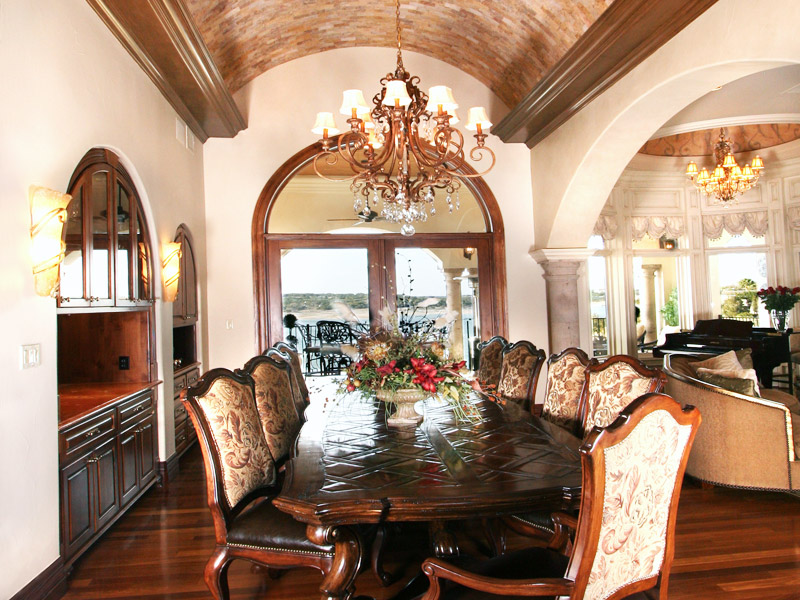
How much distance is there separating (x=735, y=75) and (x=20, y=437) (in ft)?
14.3

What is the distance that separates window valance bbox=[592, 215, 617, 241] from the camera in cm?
767

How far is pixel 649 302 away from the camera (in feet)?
26.5

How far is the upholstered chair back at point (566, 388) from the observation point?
3.03 m

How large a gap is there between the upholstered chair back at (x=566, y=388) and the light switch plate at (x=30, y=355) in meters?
2.60

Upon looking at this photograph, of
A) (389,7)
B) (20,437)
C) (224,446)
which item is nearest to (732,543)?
(224,446)

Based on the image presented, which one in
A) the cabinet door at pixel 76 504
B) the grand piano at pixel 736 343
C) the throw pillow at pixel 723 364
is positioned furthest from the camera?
the grand piano at pixel 736 343

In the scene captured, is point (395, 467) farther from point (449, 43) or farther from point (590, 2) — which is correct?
point (449, 43)

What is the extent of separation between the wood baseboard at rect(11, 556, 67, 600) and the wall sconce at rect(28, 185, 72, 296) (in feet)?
4.12

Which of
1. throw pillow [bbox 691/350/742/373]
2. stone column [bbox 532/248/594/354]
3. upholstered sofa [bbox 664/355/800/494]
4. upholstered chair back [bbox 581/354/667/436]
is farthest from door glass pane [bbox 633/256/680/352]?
upholstered chair back [bbox 581/354/667/436]

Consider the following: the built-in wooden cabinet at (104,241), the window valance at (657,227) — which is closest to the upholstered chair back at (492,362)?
the built-in wooden cabinet at (104,241)

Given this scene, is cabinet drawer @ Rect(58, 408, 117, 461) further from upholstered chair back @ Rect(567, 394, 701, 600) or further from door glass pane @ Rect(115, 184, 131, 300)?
upholstered chair back @ Rect(567, 394, 701, 600)

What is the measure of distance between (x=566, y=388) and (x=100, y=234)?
2.84 m

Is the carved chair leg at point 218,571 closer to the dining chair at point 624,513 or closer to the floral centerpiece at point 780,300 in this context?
the dining chair at point 624,513

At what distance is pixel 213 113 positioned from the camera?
536 cm
